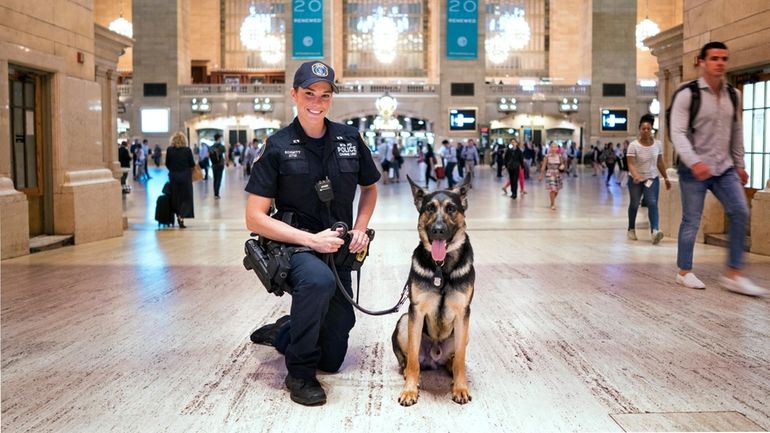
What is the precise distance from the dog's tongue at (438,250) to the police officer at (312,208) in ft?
1.49

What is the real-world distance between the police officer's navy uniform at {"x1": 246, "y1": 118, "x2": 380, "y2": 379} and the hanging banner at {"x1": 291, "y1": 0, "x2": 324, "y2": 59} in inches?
1238

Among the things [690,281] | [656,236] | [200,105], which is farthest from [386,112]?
[690,281]

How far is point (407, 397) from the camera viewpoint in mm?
3416

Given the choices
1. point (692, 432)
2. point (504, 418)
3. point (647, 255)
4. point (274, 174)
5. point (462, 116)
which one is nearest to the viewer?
point (692, 432)

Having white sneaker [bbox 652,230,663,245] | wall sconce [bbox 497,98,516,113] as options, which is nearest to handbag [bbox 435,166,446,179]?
white sneaker [bbox 652,230,663,245]

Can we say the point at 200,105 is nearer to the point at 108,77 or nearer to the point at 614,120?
the point at 614,120

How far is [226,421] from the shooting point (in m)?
3.24

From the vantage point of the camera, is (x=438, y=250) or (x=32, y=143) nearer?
(x=438, y=250)

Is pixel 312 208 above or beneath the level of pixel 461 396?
above

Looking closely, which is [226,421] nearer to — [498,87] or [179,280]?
[179,280]

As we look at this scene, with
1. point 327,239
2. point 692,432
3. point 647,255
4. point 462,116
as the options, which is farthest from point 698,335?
point 462,116

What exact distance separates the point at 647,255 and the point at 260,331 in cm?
525

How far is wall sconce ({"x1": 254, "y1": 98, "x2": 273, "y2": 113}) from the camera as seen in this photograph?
1930 inches

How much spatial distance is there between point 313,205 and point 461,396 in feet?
3.89
